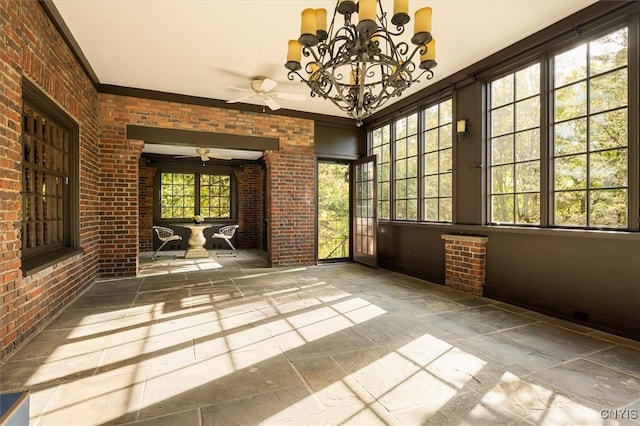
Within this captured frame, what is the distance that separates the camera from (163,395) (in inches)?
71.8

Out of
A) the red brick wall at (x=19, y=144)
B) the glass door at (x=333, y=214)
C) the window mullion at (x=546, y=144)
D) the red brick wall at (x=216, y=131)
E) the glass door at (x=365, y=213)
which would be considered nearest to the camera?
the red brick wall at (x=19, y=144)

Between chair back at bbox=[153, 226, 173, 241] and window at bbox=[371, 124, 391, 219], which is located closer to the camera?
window at bbox=[371, 124, 391, 219]

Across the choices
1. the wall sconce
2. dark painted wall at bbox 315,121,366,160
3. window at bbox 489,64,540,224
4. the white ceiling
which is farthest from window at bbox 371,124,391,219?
window at bbox 489,64,540,224

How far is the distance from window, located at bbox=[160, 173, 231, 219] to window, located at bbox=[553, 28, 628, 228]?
26.9 feet

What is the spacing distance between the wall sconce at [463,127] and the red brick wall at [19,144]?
14.4ft

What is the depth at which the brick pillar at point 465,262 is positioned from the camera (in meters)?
3.95

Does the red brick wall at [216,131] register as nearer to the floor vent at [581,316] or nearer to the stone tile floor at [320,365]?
the stone tile floor at [320,365]

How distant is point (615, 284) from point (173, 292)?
4.53m

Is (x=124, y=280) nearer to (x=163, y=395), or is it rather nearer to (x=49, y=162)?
(x=49, y=162)

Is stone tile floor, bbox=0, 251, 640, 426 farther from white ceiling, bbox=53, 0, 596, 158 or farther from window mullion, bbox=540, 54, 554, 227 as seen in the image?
white ceiling, bbox=53, 0, 596, 158

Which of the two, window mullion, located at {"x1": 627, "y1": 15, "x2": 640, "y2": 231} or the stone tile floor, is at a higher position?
window mullion, located at {"x1": 627, "y1": 15, "x2": 640, "y2": 231}

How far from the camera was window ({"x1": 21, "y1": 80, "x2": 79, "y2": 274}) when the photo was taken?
286 cm

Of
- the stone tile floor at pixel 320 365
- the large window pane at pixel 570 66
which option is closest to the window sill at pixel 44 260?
the stone tile floor at pixel 320 365

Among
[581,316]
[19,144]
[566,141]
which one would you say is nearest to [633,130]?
[566,141]
